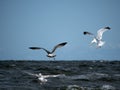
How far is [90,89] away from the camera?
56.3 feet

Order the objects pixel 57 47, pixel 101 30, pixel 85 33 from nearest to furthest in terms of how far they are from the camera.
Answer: pixel 57 47
pixel 85 33
pixel 101 30

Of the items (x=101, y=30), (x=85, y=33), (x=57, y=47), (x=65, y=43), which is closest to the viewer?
(x=65, y=43)

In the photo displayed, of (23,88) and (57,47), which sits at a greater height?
(57,47)

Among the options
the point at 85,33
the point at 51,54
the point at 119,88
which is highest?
the point at 85,33

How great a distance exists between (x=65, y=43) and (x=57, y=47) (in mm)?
1220

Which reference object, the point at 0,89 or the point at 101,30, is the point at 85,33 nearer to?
the point at 101,30

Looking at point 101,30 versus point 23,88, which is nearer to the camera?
point 23,88

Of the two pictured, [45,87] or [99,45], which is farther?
[99,45]

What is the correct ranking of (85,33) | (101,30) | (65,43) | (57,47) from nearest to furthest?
(65,43) < (57,47) < (85,33) < (101,30)

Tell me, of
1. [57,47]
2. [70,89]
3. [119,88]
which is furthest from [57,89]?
[119,88]

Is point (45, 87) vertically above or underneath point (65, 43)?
underneath

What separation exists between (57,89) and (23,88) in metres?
1.89

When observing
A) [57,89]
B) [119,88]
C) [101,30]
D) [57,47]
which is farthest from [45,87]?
[101,30]

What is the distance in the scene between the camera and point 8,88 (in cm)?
1769
